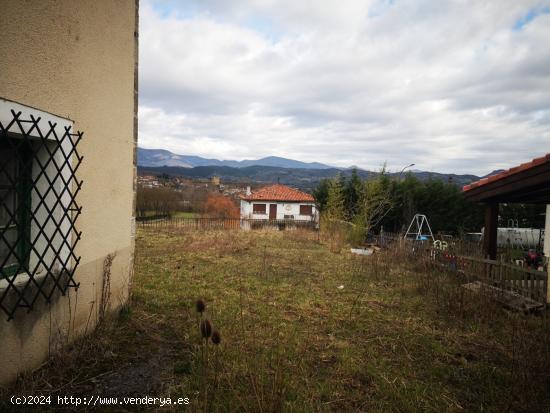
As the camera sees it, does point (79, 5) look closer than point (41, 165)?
No

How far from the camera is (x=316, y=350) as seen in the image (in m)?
4.42

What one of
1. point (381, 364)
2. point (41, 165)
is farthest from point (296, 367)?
point (41, 165)

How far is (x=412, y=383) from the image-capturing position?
3600mm

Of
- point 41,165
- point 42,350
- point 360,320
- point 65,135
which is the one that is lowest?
point 360,320

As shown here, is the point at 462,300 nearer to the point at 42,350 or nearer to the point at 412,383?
the point at 412,383

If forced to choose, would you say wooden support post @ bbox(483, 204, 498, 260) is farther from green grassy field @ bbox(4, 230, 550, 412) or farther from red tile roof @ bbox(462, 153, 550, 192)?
green grassy field @ bbox(4, 230, 550, 412)

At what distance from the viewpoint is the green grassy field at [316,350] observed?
126 inches

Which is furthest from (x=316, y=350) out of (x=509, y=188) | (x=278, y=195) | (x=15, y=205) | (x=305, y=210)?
(x=305, y=210)

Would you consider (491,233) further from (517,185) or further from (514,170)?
(514,170)

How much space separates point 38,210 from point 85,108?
4.09 feet

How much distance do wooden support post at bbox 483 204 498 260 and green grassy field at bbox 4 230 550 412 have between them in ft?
5.16

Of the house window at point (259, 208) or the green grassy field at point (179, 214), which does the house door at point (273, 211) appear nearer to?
the house window at point (259, 208)

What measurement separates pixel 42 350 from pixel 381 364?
3625 millimetres

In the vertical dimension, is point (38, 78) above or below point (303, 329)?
above
